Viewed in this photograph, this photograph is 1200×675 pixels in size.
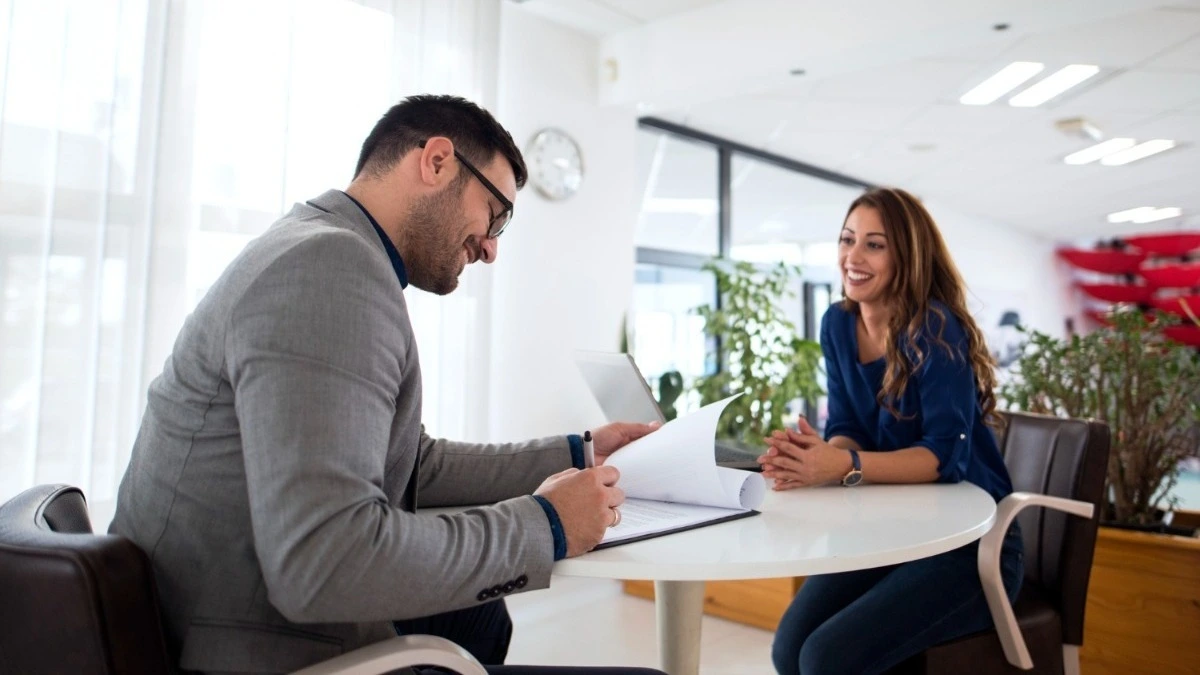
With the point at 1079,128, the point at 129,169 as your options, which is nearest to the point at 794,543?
the point at 129,169

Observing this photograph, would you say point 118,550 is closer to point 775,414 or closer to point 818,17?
point 818,17

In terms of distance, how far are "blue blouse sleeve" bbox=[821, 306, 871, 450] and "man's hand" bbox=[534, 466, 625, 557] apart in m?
1.10

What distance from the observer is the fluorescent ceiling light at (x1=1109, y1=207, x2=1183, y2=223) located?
27.9ft

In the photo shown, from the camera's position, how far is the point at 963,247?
28.2ft

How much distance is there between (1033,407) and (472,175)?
2.69m

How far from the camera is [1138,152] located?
6.05 meters

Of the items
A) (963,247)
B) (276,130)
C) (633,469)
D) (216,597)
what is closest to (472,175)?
(633,469)

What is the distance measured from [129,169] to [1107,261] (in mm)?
12084

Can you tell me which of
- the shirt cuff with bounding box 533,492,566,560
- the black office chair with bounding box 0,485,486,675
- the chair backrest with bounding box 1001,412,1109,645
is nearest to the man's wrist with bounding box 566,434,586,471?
the shirt cuff with bounding box 533,492,566,560

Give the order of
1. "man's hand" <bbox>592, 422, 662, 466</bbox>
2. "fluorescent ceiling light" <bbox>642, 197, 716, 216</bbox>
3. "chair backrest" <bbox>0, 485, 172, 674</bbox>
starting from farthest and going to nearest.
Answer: "fluorescent ceiling light" <bbox>642, 197, 716, 216</bbox> < "man's hand" <bbox>592, 422, 662, 466</bbox> < "chair backrest" <bbox>0, 485, 172, 674</bbox>

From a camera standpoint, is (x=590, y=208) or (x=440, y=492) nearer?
(x=440, y=492)

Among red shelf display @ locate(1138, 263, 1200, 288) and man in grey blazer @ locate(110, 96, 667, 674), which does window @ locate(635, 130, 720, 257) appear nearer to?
man in grey blazer @ locate(110, 96, 667, 674)

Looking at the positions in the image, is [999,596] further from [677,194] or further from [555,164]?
[677,194]

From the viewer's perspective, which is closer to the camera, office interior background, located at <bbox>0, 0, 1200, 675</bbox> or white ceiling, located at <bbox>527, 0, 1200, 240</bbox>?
office interior background, located at <bbox>0, 0, 1200, 675</bbox>
